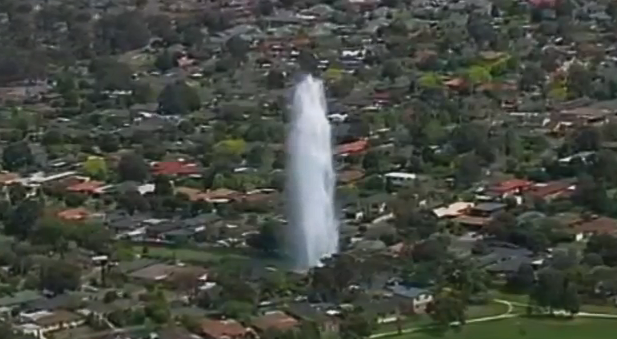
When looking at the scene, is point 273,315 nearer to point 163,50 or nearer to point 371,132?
point 371,132

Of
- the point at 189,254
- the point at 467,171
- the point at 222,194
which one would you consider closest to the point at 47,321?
the point at 189,254

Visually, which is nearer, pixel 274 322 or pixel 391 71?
pixel 274 322

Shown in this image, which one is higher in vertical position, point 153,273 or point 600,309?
point 153,273

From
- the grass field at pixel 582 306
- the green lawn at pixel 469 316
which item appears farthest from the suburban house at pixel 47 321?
the grass field at pixel 582 306

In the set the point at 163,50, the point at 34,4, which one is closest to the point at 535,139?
the point at 163,50

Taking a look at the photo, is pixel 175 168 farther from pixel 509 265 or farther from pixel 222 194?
pixel 509 265
